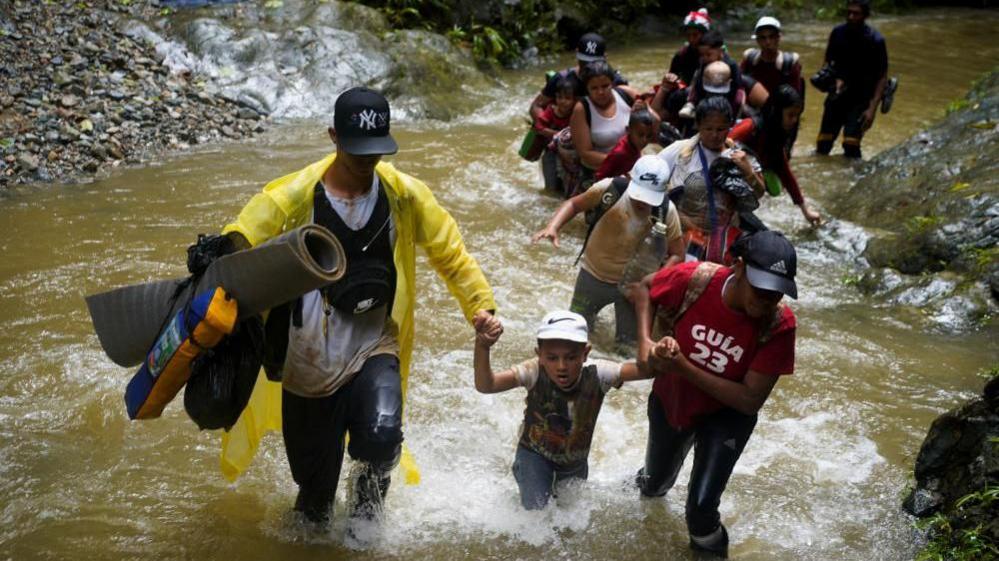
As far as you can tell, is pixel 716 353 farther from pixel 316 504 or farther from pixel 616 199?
pixel 616 199

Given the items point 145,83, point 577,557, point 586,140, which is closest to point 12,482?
point 577,557

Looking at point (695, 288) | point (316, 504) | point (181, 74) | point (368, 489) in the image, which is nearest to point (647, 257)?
point (695, 288)

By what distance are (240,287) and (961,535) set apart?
332 centimetres

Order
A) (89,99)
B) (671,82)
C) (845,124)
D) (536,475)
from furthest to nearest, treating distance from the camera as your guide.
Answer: (845,124) < (89,99) < (671,82) < (536,475)

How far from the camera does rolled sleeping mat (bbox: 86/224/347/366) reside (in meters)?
3.53

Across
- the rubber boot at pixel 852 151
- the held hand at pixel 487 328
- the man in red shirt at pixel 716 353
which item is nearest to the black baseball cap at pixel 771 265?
the man in red shirt at pixel 716 353

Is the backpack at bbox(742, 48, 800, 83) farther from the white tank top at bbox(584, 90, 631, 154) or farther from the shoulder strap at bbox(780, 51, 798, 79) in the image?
the white tank top at bbox(584, 90, 631, 154)

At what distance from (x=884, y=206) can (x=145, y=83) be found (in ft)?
27.2

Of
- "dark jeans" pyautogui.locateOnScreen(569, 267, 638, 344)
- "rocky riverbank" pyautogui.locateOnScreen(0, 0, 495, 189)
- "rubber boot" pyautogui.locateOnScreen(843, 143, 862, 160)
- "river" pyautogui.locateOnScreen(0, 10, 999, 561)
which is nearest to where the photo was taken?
"river" pyautogui.locateOnScreen(0, 10, 999, 561)

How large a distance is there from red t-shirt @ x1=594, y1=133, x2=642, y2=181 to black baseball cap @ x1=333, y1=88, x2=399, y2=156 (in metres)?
3.56

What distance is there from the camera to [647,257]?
6160 millimetres

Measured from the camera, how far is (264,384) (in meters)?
4.49

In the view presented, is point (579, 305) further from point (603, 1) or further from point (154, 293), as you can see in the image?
point (603, 1)

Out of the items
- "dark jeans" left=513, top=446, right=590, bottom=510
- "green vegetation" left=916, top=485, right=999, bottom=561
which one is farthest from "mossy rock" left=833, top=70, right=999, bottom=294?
"dark jeans" left=513, top=446, right=590, bottom=510
